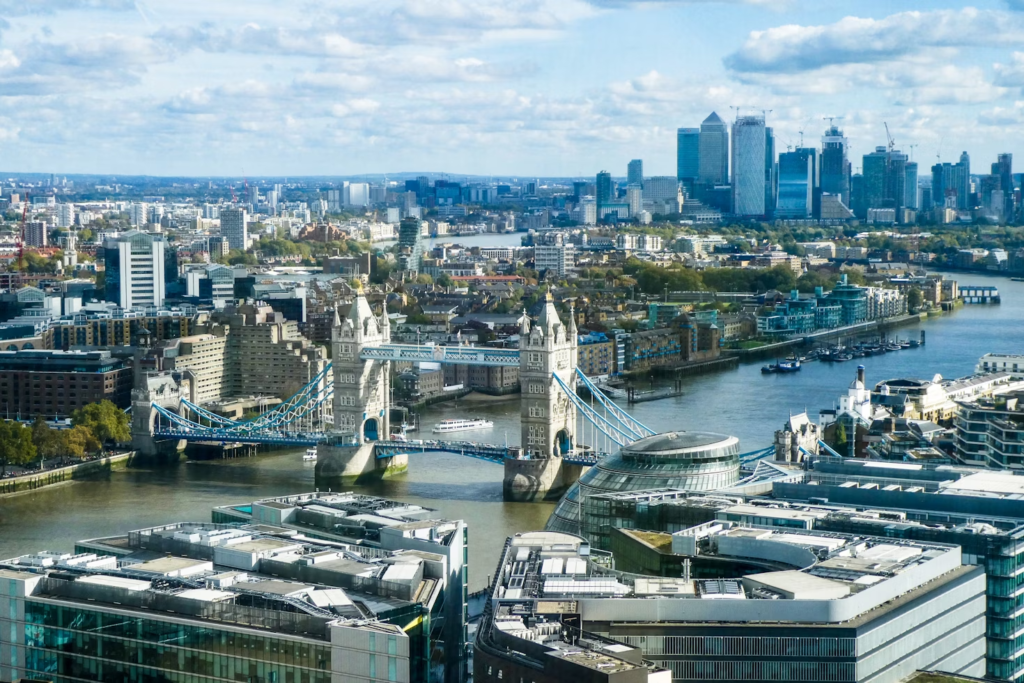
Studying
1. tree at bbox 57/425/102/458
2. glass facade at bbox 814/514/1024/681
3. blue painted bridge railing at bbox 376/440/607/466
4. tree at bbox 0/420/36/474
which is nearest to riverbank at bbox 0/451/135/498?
tree at bbox 57/425/102/458

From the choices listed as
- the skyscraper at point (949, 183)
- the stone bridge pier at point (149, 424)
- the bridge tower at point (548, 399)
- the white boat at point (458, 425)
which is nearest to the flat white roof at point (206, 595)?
the bridge tower at point (548, 399)

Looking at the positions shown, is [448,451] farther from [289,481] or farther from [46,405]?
[46,405]

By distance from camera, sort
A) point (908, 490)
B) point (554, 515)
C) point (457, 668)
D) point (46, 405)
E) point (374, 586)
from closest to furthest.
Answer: point (374, 586) < point (457, 668) < point (908, 490) < point (554, 515) < point (46, 405)

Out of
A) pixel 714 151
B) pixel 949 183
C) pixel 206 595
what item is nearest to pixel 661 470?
pixel 206 595

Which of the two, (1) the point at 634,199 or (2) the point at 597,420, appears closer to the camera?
(2) the point at 597,420

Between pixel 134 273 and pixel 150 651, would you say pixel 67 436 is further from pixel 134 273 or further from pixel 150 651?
pixel 134 273

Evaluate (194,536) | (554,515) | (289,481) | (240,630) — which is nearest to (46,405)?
(289,481)

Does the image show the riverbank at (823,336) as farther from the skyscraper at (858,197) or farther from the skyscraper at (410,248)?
the skyscraper at (858,197)
